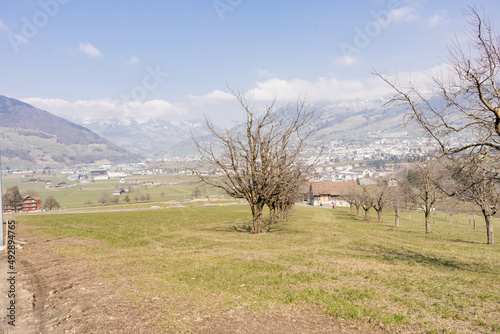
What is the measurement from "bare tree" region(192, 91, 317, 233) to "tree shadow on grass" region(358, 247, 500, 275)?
885 centimetres

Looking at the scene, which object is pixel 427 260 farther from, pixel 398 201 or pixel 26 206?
pixel 26 206

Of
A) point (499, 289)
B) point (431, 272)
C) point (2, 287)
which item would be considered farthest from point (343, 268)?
point (2, 287)

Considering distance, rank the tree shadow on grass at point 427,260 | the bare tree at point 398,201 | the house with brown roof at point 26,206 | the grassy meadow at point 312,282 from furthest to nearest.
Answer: the house with brown roof at point 26,206 < the bare tree at point 398,201 < the tree shadow on grass at point 427,260 < the grassy meadow at point 312,282

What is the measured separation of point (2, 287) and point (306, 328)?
30.8 ft

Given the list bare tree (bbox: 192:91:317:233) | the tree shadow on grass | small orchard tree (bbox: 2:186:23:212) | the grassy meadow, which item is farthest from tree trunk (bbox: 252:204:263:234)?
small orchard tree (bbox: 2:186:23:212)

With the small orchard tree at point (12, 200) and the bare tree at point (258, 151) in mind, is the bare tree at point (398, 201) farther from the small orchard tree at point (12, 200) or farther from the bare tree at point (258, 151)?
the small orchard tree at point (12, 200)

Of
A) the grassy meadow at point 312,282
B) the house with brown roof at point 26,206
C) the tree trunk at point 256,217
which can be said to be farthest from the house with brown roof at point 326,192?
the grassy meadow at point 312,282

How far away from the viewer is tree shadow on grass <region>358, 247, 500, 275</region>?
561 inches

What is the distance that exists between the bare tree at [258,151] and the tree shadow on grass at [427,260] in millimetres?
8848

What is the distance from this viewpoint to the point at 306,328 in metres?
6.75

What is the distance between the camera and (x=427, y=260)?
16062 millimetres

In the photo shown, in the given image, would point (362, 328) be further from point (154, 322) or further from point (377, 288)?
point (154, 322)

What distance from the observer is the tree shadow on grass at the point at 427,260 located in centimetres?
1425

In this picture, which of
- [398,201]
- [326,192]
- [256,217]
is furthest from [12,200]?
[326,192]
